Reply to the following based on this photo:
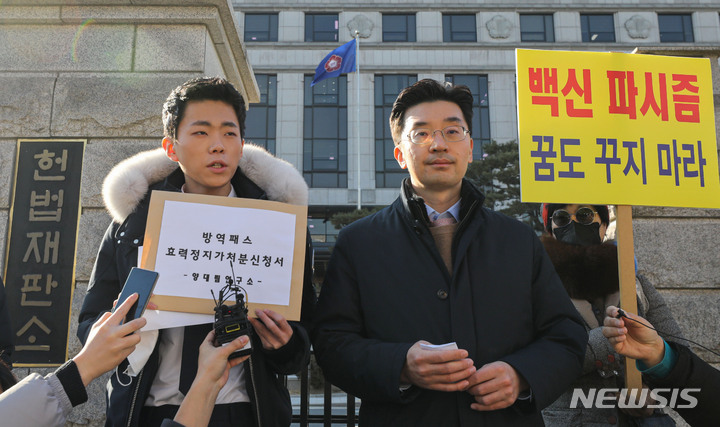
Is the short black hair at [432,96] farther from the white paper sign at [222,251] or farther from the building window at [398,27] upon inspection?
the building window at [398,27]

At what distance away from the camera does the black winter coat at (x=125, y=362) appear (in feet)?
6.45

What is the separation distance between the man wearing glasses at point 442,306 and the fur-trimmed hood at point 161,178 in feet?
1.07

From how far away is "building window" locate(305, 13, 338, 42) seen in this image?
30.4 meters

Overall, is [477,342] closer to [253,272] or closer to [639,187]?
[253,272]

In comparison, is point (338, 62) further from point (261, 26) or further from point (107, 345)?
point (107, 345)

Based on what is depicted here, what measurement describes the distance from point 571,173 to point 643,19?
106 ft

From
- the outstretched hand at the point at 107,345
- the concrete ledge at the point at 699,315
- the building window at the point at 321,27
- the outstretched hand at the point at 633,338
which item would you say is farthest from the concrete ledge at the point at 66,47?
the building window at the point at 321,27

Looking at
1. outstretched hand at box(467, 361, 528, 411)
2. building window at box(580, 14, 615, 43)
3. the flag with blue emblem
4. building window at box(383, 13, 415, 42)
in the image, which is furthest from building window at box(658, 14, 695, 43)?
outstretched hand at box(467, 361, 528, 411)

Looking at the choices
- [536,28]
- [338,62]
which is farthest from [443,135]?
[536,28]

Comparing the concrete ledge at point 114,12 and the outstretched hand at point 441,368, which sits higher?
the concrete ledge at point 114,12

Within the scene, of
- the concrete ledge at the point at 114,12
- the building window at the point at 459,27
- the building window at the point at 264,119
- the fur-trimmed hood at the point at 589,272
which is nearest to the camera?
the fur-trimmed hood at the point at 589,272

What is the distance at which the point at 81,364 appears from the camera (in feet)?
5.04

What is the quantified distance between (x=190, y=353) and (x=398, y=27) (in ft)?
101

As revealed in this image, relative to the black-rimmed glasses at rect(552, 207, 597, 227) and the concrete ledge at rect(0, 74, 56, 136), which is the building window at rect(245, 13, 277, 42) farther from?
the black-rimmed glasses at rect(552, 207, 597, 227)
